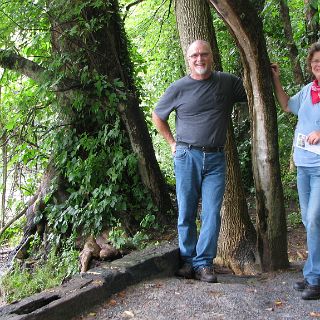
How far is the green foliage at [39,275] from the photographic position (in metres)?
7.02

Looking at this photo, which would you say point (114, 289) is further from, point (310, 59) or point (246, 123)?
point (246, 123)

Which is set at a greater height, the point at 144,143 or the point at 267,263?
the point at 144,143

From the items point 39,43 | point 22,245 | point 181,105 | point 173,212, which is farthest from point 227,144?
point 22,245

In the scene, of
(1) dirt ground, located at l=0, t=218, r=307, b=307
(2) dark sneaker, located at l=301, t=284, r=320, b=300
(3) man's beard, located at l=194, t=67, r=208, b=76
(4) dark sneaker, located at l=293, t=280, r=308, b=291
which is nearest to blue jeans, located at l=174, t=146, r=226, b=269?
(3) man's beard, located at l=194, t=67, r=208, b=76

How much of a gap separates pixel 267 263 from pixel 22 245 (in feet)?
16.4

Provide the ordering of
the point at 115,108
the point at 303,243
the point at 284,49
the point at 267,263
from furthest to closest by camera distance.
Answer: the point at 284,49
the point at 115,108
the point at 303,243
the point at 267,263

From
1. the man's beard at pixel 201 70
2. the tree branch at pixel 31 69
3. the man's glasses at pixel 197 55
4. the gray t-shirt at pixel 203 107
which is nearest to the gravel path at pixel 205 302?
the gray t-shirt at pixel 203 107

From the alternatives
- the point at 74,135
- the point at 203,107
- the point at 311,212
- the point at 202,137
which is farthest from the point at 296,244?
the point at 74,135

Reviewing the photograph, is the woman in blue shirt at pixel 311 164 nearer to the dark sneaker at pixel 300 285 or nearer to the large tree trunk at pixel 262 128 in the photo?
the dark sneaker at pixel 300 285

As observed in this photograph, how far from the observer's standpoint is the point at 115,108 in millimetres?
7492

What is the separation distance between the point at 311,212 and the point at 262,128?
3.67 ft

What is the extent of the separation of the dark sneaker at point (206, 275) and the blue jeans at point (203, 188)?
53mm

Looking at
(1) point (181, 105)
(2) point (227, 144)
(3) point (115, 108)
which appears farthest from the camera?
(3) point (115, 108)

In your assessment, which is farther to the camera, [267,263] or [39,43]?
[39,43]
